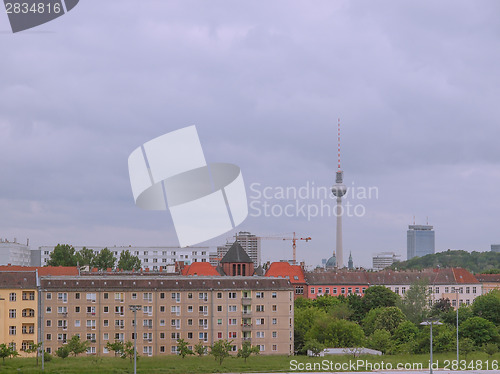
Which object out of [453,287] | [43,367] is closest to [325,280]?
[453,287]

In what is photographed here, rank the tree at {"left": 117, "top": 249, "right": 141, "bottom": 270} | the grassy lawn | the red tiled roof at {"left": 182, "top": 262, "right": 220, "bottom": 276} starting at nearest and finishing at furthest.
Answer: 1. the grassy lawn
2. the red tiled roof at {"left": 182, "top": 262, "right": 220, "bottom": 276}
3. the tree at {"left": 117, "top": 249, "right": 141, "bottom": 270}

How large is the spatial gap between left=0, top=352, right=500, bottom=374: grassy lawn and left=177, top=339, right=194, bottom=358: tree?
600 millimetres

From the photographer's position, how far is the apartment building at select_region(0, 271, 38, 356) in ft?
226

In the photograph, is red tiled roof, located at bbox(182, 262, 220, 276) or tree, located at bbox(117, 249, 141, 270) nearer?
red tiled roof, located at bbox(182, 262, 220, 276)

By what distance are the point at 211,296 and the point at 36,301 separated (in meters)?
16.5

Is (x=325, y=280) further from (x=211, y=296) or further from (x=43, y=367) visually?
(x=43, y=367)

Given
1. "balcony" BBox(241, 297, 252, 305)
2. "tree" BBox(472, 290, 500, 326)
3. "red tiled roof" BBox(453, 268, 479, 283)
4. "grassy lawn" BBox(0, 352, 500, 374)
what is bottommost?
"grassy lawn" BBox(0, 352, 500, 374)

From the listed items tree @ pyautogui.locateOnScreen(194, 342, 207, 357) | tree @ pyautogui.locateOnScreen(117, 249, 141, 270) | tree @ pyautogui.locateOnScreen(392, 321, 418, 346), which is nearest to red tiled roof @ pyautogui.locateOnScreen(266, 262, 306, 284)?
tree @ pyautogui.locateOnScreen(117, 249, 141, 270)

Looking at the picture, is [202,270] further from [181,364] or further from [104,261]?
[181,364]

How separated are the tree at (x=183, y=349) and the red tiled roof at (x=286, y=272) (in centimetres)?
5547

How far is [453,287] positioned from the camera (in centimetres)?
13250

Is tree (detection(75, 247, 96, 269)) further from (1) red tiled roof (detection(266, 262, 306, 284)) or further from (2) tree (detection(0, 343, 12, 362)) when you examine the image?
(2) tree (detection(0, 343, 12, 362))

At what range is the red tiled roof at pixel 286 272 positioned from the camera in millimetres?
125438

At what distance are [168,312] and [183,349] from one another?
22.6 ft
